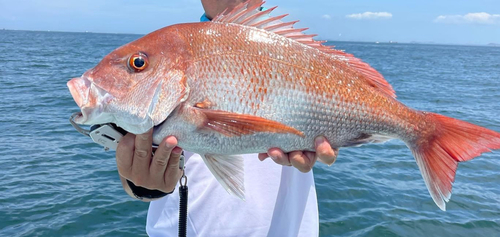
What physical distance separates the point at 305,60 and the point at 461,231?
5.45 meters

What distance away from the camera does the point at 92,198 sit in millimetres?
6590

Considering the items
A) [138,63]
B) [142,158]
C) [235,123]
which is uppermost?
[138,63]

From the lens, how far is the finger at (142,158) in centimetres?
190

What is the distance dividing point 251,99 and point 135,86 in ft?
1.79

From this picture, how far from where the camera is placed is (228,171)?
6.68ft

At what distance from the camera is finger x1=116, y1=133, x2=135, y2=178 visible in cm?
202

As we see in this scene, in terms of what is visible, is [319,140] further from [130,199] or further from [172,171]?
[130,199]

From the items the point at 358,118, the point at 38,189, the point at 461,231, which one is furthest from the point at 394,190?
the point at 38,189

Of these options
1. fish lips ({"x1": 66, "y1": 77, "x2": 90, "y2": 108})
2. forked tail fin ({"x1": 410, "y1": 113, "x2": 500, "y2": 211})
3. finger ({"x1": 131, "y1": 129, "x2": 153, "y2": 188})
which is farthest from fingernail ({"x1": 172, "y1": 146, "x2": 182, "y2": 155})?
forked tail fin ({"x1": 410, "y1": 113, "x2": 500, "y2": 211})

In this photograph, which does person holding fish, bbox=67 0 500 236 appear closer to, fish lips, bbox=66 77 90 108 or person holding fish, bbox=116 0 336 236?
fish lips, bbox=66 77 90 108

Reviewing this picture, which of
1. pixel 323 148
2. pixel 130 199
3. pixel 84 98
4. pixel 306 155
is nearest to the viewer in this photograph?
pixel 84 98

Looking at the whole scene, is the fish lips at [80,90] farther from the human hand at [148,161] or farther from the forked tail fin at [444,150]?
the forked tail fin at [444,150]

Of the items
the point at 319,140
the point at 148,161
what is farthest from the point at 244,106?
the point at 148,161

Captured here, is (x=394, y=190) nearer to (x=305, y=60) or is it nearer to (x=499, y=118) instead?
(x=305, y=60)
